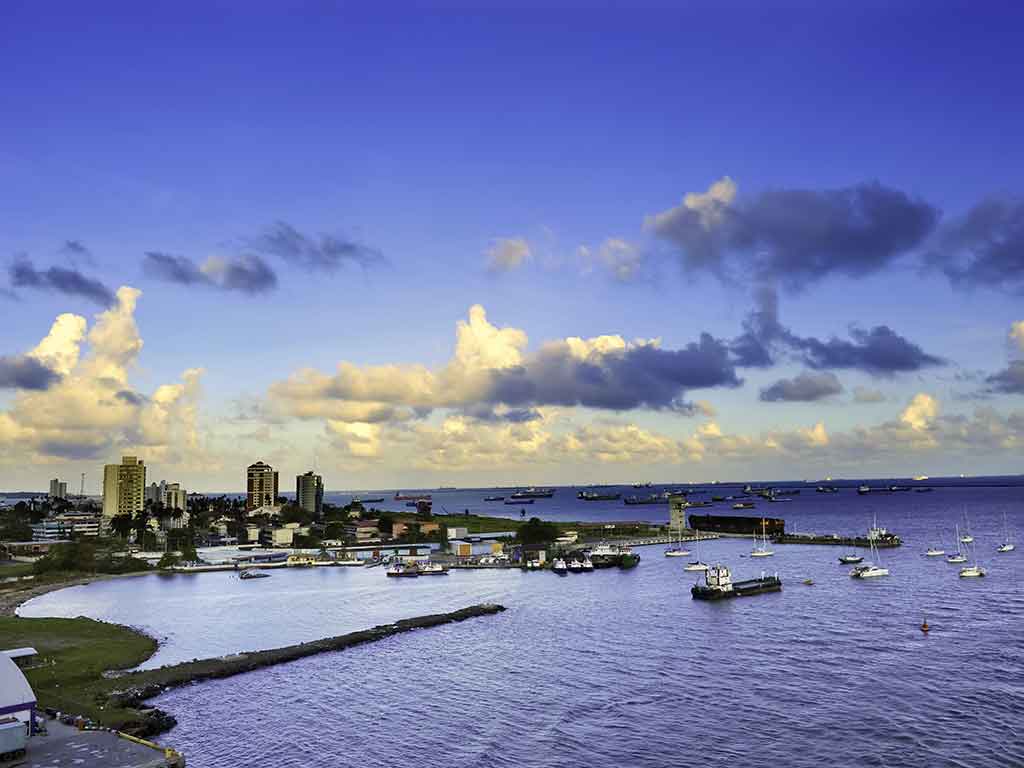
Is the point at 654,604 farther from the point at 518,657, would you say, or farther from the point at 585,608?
the point at 518,657

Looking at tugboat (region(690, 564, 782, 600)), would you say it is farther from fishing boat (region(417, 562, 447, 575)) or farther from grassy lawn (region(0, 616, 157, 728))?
grassy lawn (region(0, 616, 157, 728))

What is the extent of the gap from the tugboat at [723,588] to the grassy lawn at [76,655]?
248 feet

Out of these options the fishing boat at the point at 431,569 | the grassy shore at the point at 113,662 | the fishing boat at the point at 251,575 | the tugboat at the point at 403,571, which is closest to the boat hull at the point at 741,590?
the grassy shore at the point at 113,662

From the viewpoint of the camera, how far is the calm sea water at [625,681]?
2079 inches

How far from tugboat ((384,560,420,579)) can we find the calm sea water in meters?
37.1

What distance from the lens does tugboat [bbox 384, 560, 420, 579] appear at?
16696cm

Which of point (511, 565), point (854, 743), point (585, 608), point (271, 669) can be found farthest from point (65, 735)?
point (511, 565)

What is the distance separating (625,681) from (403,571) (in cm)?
10491

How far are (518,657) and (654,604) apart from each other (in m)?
39.4

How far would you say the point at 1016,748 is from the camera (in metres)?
50.2

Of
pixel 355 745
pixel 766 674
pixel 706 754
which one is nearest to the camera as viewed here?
pixel 706 754

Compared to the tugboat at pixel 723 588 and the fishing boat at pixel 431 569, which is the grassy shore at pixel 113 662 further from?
the fishing boat at pixel 431 569

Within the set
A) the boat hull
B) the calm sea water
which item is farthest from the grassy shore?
the boat hull

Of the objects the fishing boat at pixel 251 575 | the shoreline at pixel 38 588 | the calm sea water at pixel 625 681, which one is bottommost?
the fishing boat at pixel 251 575
